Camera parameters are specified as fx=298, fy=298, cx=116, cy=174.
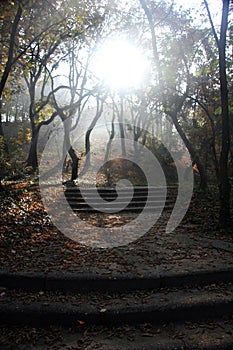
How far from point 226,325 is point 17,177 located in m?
10.0

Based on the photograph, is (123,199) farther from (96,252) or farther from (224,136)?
(96,252)

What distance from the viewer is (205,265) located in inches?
164

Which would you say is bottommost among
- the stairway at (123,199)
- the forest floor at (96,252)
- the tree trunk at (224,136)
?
the forest floor at (96,252)

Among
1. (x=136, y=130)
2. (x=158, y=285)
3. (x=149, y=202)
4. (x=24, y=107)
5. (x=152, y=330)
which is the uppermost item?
(x=24, y=107)

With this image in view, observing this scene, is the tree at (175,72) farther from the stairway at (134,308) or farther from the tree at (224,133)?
the stairway at (134,308)

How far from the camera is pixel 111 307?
3.21 m

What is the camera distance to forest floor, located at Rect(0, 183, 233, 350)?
3.02 metres

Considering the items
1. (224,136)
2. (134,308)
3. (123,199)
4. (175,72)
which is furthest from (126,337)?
(175,72)

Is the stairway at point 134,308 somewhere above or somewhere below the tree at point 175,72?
below

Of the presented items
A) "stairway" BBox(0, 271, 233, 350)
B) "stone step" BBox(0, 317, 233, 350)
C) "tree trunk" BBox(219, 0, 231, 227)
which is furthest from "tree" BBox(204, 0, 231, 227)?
"stone step" BBox(0, 317, 233, 350)

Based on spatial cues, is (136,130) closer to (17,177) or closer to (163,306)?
(17,177)

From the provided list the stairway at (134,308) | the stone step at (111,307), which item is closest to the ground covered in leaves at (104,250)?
the stairway at (134,308)

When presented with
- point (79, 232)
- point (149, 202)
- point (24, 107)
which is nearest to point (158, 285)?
point (79, 232)

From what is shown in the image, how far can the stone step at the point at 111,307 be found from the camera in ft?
10.2
